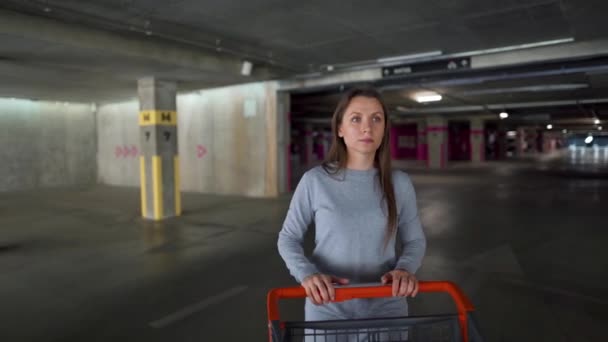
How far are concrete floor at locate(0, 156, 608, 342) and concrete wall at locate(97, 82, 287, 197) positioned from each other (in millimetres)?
2012

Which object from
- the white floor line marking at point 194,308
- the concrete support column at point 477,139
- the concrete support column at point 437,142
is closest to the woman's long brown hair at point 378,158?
the white floor line marking at point 194,308

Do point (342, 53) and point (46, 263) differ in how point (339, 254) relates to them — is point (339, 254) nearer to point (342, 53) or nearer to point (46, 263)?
point (46, 263)

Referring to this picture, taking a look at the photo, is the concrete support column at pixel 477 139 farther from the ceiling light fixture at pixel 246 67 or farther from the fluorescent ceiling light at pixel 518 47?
the ceiling light fixture at pixel 246 67

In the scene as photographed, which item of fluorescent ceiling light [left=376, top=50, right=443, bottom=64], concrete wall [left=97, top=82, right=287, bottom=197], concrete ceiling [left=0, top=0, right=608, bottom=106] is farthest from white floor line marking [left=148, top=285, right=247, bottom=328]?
concrete wall [left=97, top=82, right=287, bottom=197]

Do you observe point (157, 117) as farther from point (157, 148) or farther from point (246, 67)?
point (246, 67)

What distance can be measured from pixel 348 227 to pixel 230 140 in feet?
33.8

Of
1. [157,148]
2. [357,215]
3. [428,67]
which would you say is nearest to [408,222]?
[357,215]

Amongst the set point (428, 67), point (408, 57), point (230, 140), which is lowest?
point (230, 140)

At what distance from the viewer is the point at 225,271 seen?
4777mm

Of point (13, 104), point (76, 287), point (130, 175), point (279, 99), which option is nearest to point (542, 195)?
point (279, 99)

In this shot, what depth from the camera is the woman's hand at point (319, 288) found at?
4.38 ft

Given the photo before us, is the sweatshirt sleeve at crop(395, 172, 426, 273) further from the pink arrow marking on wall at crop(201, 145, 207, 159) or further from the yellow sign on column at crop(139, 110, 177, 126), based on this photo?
the pink arrow marking on wall at crop(201, 145, 207, 159)

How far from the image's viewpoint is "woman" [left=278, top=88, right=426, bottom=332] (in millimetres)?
1533

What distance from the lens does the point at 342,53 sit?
7598mm
